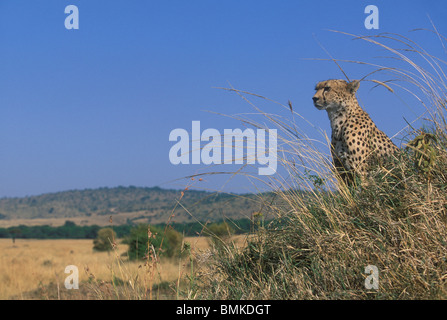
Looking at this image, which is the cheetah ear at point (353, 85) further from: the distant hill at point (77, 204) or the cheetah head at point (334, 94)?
the distant hill at point (77, 204)

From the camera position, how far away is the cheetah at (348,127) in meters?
4.12

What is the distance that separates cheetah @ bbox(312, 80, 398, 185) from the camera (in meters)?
4.12

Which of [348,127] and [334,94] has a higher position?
[334,94]

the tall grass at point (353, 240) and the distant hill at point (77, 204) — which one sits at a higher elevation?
the tall grass at point (353, 240)

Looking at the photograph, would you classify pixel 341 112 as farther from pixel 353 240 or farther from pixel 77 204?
pixel 77 204

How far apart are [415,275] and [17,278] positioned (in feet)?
60.2

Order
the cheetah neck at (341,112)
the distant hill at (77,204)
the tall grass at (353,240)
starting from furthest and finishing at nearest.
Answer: the distant hill at (77,204)
the cheetah neck at (341,112)
the tall grass at (353,240)

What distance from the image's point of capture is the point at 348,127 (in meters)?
4.32

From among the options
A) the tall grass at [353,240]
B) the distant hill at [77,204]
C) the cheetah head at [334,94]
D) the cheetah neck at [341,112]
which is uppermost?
the cheetah head at [334,94]

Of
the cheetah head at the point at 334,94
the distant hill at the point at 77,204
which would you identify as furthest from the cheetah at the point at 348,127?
the distant hill at the point at 77,204

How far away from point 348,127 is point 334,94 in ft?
1.18

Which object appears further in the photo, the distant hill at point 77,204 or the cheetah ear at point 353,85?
the distant hill at point 77,204

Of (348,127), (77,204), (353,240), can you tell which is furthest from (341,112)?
(77,204)

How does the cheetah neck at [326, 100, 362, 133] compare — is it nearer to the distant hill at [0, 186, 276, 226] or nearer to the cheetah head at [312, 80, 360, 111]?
the cheetah head at [312, 80, 360, 111]
